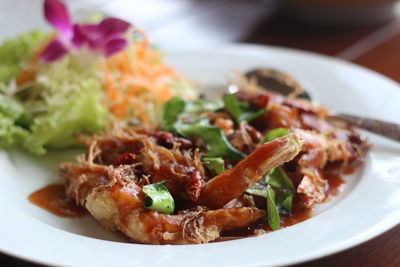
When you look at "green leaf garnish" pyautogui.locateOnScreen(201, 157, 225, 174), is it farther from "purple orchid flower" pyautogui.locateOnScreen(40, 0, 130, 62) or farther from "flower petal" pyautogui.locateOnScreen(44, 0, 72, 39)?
"flower petal" pyautogui.locateOnScreen(44, 0, 72, 39)

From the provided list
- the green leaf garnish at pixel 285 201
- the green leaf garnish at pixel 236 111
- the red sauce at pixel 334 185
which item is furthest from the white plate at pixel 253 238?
the green leaf garnish at pixel 236 111

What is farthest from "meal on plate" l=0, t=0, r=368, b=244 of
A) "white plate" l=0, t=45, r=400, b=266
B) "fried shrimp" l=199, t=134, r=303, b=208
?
"white plate" l=0, t=45, r=400, b=266

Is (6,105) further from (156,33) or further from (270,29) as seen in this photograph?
(270,29)

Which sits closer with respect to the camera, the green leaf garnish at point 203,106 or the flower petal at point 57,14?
the green leaf garnish at point 203,106

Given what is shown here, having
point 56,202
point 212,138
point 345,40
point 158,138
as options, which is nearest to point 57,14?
point 158,138

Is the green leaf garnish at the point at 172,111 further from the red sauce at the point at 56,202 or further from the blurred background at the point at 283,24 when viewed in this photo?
the blurred background at the point at 283,24

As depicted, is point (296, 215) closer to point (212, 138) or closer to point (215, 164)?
point (215, 164)

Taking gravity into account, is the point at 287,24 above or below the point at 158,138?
below
